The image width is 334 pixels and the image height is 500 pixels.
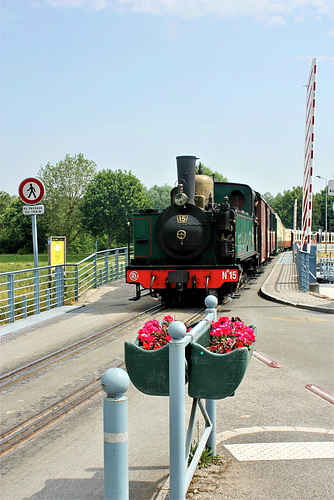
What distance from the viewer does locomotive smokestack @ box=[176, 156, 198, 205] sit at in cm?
1378

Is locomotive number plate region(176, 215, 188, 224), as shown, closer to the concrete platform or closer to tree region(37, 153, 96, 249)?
the concrete platform

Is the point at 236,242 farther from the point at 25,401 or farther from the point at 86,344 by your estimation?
the point at 25,401

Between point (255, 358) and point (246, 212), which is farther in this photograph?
point (246, 212)

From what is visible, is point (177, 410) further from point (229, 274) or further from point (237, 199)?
point (237, 199)

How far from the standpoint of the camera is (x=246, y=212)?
16781 mm

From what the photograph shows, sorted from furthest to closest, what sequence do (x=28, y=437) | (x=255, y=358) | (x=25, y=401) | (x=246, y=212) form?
1. (x=246, y=212)
2. (x=255, y=358)
3. (x=25, y=401)
4. (x=28, y=437)

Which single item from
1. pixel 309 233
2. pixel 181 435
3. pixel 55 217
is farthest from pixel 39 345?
pixel 55 217

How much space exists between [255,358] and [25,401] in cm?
357

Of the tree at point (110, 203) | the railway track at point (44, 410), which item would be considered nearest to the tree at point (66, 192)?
the tree at point (110, 203)

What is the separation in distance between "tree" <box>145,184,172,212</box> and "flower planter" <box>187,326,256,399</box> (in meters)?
105

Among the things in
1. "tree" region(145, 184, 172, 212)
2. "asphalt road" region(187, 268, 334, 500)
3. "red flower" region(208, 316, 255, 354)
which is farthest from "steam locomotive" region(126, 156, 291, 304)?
"tree" region(145, 184, 172, 212)

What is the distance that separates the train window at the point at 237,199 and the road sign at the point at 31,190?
6620 millimetres

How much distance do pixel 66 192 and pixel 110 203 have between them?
6.80m

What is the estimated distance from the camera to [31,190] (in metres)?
12.0
